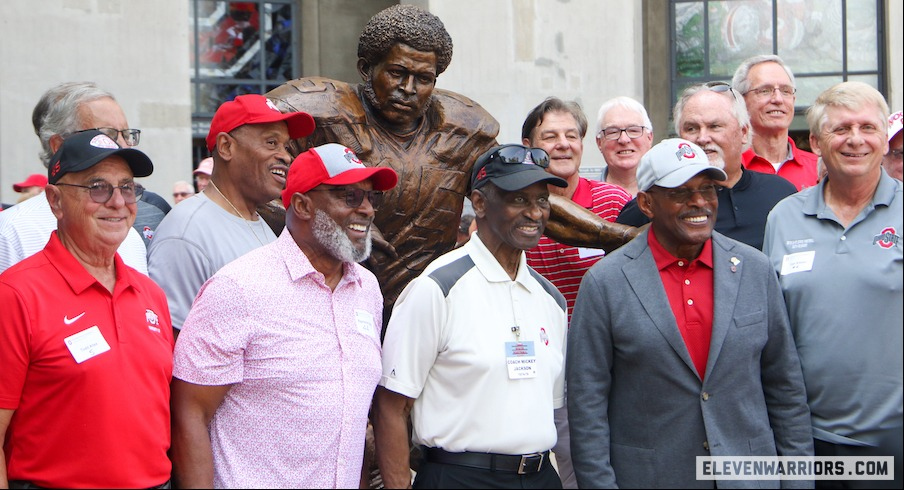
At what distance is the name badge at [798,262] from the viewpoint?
3293 mm

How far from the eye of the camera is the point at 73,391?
8.77 feet

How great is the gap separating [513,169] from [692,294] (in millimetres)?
668

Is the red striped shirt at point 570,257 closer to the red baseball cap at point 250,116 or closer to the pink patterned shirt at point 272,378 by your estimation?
the red baseball cap at point 250,116

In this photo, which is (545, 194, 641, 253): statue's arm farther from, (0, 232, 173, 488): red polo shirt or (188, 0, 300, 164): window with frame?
(188, 0, 300, 164): window with frame

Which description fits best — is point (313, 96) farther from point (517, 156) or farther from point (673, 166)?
point (673, 166)

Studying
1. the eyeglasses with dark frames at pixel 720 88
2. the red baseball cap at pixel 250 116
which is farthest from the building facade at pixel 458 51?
the red baseball cap at pixel 250 116

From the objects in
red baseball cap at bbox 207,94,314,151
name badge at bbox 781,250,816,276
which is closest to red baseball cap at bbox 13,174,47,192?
red baseball cap at bbox 207,94,314,151

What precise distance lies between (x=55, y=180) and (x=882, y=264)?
2.50 m

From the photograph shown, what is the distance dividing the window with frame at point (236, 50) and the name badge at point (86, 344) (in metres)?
8.90

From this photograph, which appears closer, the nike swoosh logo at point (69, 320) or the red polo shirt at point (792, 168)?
the nike swoosh logo at point (69, 320)

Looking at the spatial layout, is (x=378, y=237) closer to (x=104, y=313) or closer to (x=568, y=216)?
(x=568, y=216)

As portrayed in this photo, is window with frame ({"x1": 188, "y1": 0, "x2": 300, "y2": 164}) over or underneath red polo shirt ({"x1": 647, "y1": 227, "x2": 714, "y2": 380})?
over

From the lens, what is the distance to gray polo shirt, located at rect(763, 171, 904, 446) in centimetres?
313

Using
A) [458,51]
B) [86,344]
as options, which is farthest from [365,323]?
[458,51]
